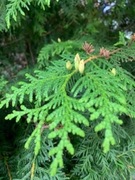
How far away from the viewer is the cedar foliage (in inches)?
27.0

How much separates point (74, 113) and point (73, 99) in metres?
0.05

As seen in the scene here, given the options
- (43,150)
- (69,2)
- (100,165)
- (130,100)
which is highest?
(69,2)

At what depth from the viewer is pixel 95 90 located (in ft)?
2.39

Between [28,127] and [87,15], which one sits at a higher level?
[87,15]

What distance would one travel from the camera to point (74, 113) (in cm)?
68

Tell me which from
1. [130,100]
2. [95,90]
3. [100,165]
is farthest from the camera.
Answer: [100,165]

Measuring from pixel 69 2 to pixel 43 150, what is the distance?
0.71 metres

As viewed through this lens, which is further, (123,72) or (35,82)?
(123,72)

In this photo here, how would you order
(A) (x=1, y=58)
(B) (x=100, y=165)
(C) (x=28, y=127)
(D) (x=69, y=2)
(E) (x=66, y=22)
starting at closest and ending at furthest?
(B) (x=100, y=165), (C) (x=28, y=127), (D) (x=69, y=2), (A) (x=1, y=58), (E) (x=66, y=22)

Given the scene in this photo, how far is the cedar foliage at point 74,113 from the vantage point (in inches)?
27.0

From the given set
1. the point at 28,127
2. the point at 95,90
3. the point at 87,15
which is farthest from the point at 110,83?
the point at 87,15

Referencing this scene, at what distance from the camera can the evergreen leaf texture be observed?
637mm

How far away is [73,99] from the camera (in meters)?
0.72

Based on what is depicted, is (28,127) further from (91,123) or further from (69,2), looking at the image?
(69,2)
